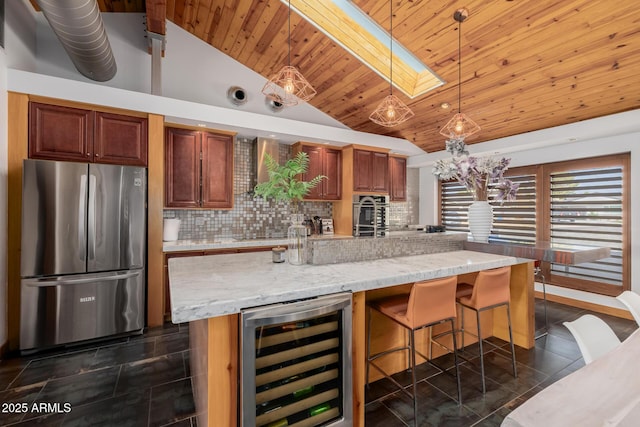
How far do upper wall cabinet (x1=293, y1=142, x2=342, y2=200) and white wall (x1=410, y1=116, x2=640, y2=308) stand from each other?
231cm

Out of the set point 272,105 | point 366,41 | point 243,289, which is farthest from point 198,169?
point 243,289

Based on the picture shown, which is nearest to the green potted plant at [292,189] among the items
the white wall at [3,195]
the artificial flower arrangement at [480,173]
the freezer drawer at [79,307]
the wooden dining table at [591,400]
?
the wooden dining table at [591,400]

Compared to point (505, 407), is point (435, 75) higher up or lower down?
higher up

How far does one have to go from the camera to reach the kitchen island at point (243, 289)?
1182 mm

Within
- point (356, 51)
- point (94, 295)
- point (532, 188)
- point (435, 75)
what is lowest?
point (94, 295)

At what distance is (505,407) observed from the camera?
1885 millimetres

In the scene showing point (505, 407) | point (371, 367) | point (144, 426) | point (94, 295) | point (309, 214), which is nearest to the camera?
point (144, 426)

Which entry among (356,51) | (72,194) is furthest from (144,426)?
(356,51)

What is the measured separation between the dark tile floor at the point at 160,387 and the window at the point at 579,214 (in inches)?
59.4

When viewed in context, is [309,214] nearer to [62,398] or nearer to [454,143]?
[454,143]

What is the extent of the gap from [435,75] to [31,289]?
4782 millimetres

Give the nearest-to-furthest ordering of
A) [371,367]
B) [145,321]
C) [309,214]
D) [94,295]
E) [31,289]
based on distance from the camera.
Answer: [371,367] < [31,289] < [94,295] < [145,321] < [309,214]

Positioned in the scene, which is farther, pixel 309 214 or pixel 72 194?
pixel 309 214

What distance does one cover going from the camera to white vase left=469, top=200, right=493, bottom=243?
267 cm
